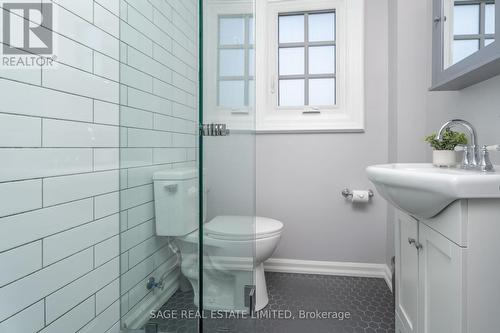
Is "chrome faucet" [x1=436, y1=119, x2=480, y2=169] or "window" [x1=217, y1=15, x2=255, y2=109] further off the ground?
"window" [x1=217, y1=15, x2=255, y2=109]

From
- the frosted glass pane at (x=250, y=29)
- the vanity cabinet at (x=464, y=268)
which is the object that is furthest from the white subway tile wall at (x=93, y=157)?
the vanity cabinet at (x=464, y=268)

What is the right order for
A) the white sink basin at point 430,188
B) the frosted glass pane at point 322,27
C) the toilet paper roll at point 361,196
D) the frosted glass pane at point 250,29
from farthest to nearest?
the frosted glass pane at point 322,27 < the toilet paper roll at point 361,196 < the frosted glass pane at point 250,29 < the white sink basin at point 430,188

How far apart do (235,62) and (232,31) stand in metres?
0.11

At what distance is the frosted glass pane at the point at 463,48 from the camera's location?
3.60 ft

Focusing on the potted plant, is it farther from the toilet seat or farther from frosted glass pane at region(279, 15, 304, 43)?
frosted glass pane at region(279, 15, 304, 43)

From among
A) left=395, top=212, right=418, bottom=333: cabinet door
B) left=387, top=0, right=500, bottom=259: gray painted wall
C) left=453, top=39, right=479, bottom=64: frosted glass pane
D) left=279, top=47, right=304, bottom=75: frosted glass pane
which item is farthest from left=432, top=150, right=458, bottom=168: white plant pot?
left=279, top=47, right=304, bottom=75: frosted glass pane

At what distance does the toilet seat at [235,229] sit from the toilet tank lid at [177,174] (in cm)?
17

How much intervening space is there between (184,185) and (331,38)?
1.74 meters

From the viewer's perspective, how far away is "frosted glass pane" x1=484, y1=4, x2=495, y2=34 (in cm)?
98

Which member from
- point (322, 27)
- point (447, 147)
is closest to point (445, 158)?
point (447, 147)

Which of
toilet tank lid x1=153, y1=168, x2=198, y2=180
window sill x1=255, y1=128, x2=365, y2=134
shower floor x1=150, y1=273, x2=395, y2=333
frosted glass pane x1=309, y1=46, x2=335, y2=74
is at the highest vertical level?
frosted glass pane x1=309, y1=46, x2=335, y2=74

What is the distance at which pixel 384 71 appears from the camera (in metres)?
1.96

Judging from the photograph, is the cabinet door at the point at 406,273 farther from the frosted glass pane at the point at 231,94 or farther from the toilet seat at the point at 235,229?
the frosted glass pane at the point at 231,94

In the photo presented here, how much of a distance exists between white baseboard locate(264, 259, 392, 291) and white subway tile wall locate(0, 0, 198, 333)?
3.91 ft
